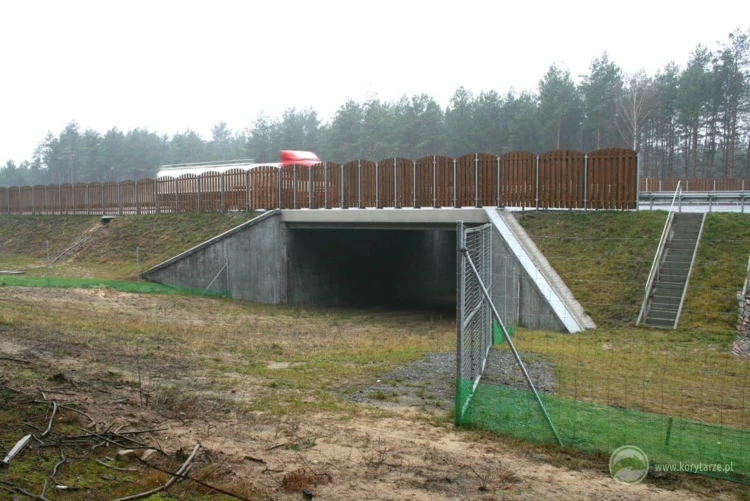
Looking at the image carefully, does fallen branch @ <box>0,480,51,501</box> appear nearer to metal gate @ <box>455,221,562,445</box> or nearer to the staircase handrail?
metal gate @ <box>455,221,562,445</box>

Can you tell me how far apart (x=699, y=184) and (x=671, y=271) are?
3609 cm

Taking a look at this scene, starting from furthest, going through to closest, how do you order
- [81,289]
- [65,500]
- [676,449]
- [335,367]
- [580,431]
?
[81,289]
[335,367]
[580,431]
[676,449]
[65,500]

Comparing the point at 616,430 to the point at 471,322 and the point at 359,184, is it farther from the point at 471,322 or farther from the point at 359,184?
the point at 359,184

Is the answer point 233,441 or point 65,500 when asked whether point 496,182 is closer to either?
point 233,441

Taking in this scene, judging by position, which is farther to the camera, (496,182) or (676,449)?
(496,182)

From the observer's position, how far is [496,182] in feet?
71.3

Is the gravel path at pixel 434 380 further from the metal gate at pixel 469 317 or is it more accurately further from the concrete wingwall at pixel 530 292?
the concrete wingwall at pixel 530 292

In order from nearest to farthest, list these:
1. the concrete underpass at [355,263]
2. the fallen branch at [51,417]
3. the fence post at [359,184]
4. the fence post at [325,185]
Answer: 1. the fallen branch at [51,417]
2. the concrete underpass at [355,263]
3. the fence post at [359,184]
4. the fence post at [325,185]

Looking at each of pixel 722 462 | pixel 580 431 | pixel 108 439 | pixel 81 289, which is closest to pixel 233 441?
pixel 108 439

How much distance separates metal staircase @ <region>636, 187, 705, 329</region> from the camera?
14.6m

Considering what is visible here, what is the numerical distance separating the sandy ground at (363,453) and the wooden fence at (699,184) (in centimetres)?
4228

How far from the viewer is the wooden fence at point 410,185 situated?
1958 centimetres

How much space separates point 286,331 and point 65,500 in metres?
11.9

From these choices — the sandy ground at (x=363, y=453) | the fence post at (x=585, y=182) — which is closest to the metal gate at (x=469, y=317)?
the sandy ground at (x=363, y=453)
